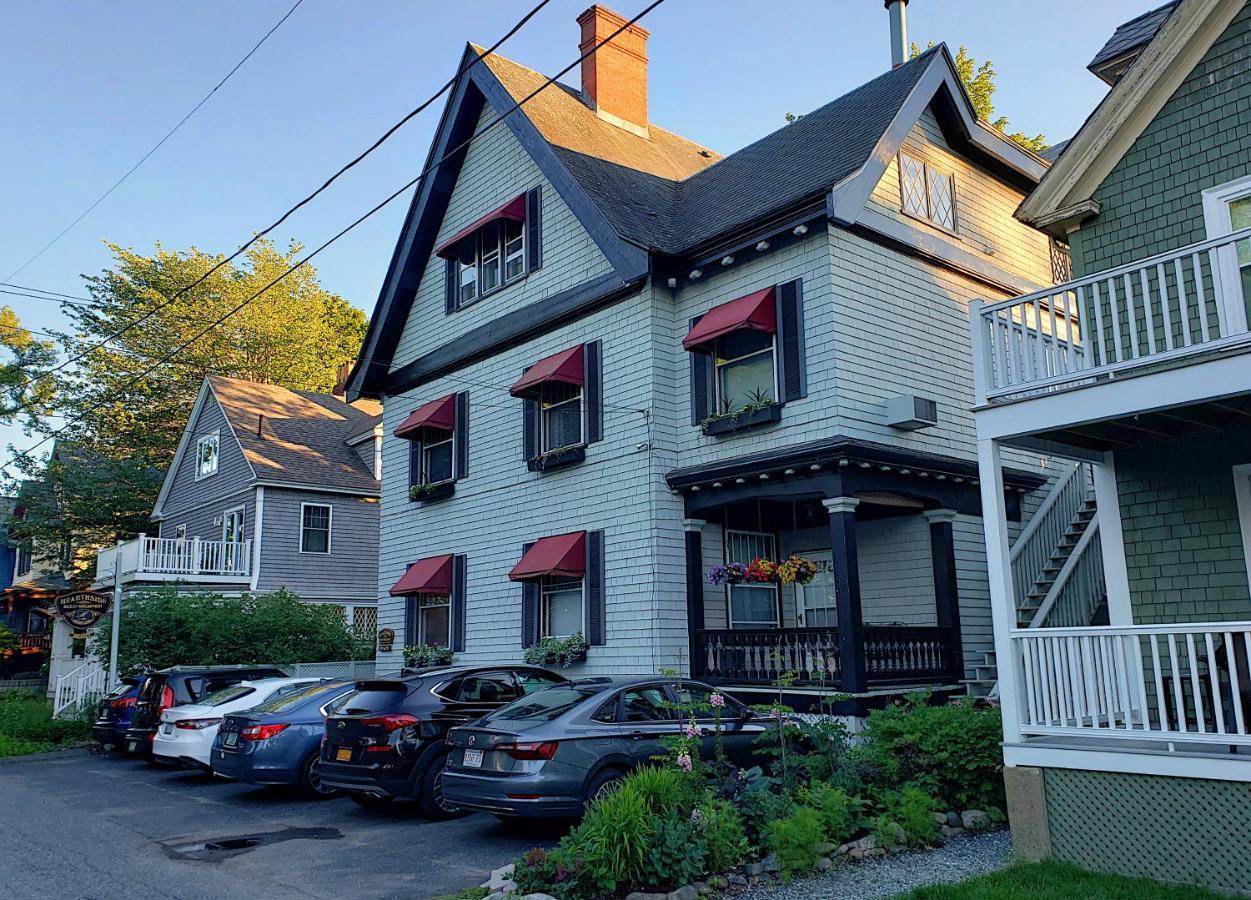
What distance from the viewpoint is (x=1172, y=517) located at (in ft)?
34.1

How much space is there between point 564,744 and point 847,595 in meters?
5.23

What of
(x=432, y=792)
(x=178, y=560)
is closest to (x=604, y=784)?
(x=432, y=792)

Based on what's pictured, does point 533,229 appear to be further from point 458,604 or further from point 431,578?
point 458,604

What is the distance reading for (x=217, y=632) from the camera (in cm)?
2281

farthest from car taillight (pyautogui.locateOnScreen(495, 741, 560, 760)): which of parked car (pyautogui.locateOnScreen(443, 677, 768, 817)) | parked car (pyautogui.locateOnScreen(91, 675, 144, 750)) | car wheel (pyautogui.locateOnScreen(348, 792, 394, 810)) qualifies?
parked car (pyautogui.locateOnScreen(91, 675, 144, 750))

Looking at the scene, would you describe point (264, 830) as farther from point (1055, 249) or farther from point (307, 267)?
point (307, 267)

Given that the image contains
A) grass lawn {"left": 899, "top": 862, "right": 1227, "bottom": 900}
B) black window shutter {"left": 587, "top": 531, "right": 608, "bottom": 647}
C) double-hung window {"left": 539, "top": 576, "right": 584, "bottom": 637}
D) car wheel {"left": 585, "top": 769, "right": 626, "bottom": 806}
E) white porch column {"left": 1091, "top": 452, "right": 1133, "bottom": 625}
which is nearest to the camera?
grass lawn {"left": 899, "top": 862, "right": 1227, "bottom": 900}

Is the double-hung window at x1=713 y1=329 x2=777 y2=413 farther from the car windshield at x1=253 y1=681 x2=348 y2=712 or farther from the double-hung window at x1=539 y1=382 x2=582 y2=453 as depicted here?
the car windshield at x1=253 y1=681 x2=348 y2=712

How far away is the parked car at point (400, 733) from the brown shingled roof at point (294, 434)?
18948 millimetres

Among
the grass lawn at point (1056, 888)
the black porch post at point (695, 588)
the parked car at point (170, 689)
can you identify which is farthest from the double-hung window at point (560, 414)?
the grass lawn at point (1056, 888)

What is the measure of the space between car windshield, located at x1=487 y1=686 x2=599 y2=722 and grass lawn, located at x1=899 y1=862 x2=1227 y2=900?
3826 mm

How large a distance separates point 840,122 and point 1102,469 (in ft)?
28.7

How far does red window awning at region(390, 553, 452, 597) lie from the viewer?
19.9 m

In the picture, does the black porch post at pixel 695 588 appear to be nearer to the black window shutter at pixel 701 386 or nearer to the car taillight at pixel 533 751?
the black window shutter at pixel 701 386
